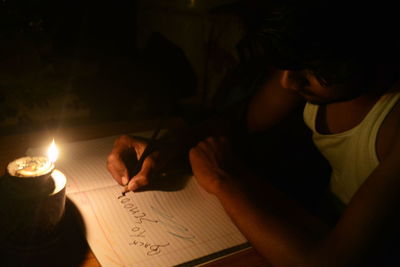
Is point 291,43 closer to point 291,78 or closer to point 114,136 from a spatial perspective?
point 291,78

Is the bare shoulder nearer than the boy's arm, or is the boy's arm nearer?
the boy's arm

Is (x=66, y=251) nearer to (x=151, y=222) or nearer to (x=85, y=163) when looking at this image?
(x=151, y=222)

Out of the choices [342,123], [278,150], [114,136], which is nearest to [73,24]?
[114,136]

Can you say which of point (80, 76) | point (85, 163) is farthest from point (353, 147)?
point (80, 76)

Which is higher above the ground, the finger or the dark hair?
the dark hair

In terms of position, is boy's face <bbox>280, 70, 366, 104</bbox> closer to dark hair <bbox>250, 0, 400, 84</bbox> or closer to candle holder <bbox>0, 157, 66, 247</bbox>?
dark hair <bbox>250, 0, 400, 84</bbox>

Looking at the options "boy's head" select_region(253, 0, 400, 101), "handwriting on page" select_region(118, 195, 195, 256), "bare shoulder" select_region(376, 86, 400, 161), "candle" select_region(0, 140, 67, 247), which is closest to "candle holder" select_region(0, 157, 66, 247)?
"candle" select_region(0, 140, 67, 247)

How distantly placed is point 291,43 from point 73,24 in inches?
41.3

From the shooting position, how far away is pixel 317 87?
739 mm

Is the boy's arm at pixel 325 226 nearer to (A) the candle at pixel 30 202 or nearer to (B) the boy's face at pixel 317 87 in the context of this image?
(B) the boy's face at pixel 317 87

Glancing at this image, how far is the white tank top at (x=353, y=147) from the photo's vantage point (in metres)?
0.77

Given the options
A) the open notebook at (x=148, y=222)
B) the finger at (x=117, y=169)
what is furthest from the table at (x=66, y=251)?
the finger at (x=117, y=169)

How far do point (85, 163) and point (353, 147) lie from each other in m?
0.68

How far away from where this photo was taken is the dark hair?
0.63m
